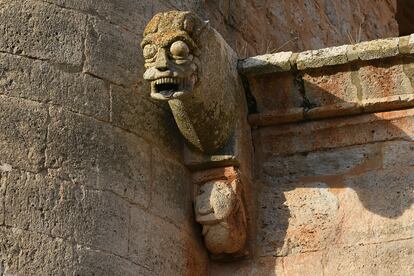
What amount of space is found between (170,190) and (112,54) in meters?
0.73

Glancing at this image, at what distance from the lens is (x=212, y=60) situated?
7.67m

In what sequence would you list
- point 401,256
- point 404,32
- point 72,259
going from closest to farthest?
point 72,259
point 401,256
point 404,32

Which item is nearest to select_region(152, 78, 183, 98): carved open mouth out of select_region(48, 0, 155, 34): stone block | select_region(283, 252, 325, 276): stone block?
select_region(48, 0, 155, 34): stone block

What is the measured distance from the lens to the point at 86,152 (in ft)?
24.3

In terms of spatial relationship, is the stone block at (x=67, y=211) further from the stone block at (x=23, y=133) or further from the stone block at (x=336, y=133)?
the stone block at (x=336, y=133)

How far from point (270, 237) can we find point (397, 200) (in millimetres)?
667

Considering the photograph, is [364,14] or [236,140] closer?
[236,140]

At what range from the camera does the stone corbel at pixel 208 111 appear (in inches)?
289

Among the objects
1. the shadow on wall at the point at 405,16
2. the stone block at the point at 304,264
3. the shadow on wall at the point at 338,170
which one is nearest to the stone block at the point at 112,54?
the shadow on wall at the point at 338,170

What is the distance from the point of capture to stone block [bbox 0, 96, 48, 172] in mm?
7195

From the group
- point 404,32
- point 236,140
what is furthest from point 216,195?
point 404,32

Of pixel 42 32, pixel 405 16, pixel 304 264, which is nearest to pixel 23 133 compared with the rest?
pixel 42 32

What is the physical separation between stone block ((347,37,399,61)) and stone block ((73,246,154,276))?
1.59 meters

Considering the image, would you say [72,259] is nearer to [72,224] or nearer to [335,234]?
[72,224]
